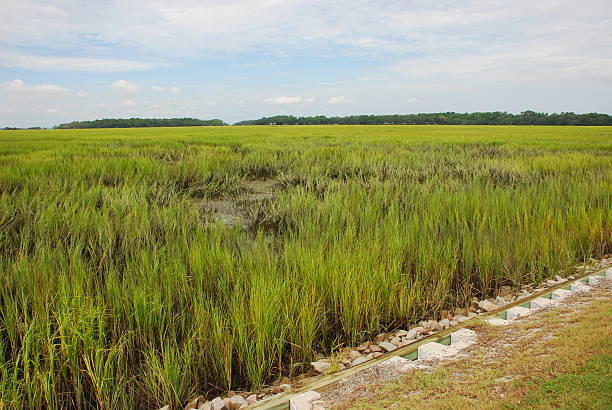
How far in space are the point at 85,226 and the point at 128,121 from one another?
58.3 m

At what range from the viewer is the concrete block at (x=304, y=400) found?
1.23 metres

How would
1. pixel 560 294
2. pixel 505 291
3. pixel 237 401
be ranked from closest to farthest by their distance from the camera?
pixel 237 401
pixel 560 294
pixel 505 291

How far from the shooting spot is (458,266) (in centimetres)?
271

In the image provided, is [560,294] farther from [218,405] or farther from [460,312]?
[218,405]

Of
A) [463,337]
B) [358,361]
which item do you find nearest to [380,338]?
[358,361]

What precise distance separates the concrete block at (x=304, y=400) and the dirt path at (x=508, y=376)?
0.03 m

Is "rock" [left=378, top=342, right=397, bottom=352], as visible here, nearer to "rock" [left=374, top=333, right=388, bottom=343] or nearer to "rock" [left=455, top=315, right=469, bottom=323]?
"rock" [left=374, top=333, right=388, bottom=343]

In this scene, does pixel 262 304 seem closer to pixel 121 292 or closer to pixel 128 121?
pixel 121 292

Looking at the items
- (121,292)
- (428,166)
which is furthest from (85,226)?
(428,166)

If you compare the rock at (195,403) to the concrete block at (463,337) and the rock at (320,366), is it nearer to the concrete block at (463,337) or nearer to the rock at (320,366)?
the rock at (320,366)

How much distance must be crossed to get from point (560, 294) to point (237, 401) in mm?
1819

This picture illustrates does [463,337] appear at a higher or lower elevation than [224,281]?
lower

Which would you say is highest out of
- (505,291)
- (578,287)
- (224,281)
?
(224,281)

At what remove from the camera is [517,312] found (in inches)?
75.9
